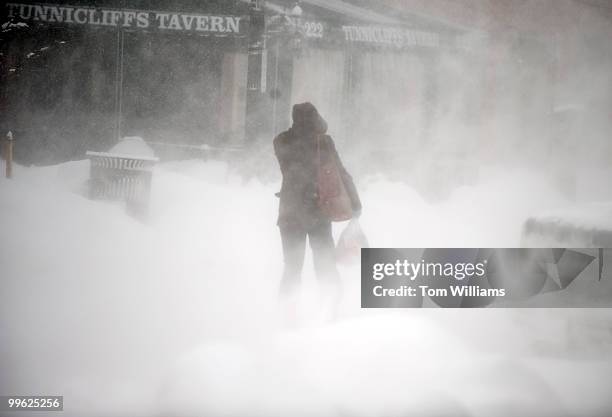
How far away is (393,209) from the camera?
3256 millimetres

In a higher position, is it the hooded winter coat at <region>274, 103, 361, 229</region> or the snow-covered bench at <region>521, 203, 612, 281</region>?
the hooded winter coat at <region>274, 103, 361, 229</region>

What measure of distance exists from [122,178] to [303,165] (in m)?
1.41

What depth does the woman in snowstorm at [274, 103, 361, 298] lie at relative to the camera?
291 cm

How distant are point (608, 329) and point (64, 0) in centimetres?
554

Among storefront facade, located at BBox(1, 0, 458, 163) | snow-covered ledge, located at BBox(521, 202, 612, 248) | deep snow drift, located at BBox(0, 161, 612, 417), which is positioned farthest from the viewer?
storefront facade, located at BBox(1, 0, 458, 163)

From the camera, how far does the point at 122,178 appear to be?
3.45 m

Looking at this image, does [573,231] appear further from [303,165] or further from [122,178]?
[122,178]

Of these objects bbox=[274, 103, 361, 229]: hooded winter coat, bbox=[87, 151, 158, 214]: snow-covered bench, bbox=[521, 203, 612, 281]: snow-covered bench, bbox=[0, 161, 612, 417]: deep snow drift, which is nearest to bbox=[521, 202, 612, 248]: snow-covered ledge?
bbox=[521, 203, 612, 281]: snow-covered bench

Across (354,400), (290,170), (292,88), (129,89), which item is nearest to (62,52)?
(129,89)

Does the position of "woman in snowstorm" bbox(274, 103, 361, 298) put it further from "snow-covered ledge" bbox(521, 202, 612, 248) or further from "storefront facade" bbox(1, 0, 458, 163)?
"storefront facade" bbox(1, 0, 458, 163)

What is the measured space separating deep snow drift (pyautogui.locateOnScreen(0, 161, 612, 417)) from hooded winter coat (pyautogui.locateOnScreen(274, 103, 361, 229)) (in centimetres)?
23

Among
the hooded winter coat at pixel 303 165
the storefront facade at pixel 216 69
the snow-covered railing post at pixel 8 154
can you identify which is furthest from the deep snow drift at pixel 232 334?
the storefront facade at pixel 216 69

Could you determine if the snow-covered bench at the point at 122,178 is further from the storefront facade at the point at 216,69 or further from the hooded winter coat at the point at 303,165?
the hooded winter coat at the point at 303,165

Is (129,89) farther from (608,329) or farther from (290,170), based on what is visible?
(608,329)
